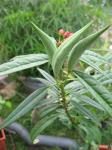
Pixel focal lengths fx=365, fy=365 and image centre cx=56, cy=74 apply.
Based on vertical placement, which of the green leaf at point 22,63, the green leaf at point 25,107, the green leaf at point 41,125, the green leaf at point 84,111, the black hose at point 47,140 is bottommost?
the black hose at point 47,140

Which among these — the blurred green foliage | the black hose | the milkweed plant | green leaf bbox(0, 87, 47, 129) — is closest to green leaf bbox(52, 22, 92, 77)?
the milkweed plant

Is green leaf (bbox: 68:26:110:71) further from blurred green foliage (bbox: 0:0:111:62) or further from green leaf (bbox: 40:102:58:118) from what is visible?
blurred green foliage (bbox: 0:0:111:62)

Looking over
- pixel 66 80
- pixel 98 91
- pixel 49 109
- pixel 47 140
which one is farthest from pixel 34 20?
pixel 98 91

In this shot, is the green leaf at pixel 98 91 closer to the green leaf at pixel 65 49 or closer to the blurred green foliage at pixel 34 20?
the green leaf at pixel 65 49

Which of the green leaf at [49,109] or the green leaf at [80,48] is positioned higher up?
the green leaf at [80,48]

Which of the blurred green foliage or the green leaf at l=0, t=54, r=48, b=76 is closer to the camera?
the green leaf at l=0, t=54, r=48, b=76

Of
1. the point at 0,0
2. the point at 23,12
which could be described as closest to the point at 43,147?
the point at 23,12

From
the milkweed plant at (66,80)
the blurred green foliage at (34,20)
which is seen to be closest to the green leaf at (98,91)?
the milkweed plant at (66,80)
